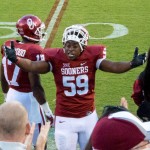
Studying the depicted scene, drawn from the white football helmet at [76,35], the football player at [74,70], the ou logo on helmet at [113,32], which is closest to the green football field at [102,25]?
the ou logo on helmet at [113,32]

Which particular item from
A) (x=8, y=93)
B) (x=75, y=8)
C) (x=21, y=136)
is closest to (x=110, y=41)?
(x=75, y=8)

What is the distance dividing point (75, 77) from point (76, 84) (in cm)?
7

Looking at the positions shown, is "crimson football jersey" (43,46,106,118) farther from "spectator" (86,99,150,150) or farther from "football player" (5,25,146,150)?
"spectator" (86,99,150,150)

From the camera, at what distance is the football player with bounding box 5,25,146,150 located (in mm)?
5328

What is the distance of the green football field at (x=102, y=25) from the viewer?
8398mm

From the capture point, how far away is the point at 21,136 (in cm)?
344

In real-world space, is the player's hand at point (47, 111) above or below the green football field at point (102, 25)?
above

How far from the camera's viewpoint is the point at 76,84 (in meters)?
5.39

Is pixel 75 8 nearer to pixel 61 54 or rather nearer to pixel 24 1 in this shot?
pixel 24 1

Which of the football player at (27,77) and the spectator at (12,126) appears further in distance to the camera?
the football player at (27,77)

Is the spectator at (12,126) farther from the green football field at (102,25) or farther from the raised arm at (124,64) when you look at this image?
the green football field at (102,25)

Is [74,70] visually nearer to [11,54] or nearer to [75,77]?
[75,77]

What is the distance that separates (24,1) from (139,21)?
3020 millimetres

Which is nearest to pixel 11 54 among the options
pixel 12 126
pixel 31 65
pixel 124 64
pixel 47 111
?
pixel 31 65
